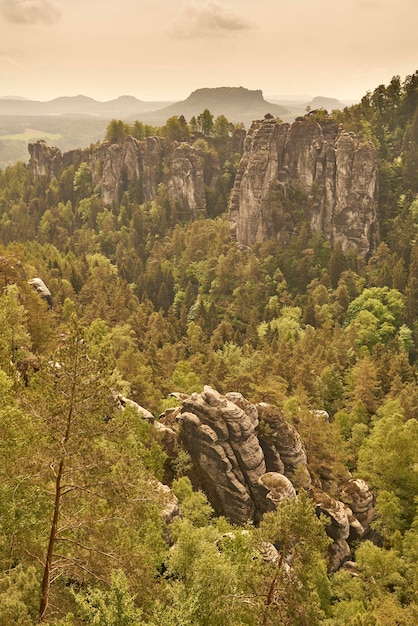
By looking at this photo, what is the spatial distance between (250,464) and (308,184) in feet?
296

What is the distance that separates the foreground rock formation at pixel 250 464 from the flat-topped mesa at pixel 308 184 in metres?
77.2

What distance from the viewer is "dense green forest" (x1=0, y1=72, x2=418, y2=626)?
1515cm

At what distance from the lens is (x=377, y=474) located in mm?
45969

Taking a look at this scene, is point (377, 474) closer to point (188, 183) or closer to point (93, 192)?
point (188, 183)

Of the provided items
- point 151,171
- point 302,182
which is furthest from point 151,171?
point 302,182

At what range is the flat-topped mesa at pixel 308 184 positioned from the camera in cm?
10756

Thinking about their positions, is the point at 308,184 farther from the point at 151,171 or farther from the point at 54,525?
the point at 54,525

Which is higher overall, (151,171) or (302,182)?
(151,171)

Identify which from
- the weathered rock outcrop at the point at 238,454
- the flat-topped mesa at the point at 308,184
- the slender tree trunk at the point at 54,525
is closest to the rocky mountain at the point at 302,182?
the flat-topped mesa at the point at 308,184

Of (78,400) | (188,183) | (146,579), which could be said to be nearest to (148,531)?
(146,579)

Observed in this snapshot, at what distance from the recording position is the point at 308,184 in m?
115

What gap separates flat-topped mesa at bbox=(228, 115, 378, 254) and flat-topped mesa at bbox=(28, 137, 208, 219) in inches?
788

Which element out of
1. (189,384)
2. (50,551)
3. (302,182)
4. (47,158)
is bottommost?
(189,384)

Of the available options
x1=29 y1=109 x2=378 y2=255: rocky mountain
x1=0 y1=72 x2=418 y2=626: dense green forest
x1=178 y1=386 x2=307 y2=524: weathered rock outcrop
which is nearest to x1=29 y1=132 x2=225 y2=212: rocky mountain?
x1=29 y1=109 x2=378 y2=255: rocky mountain
